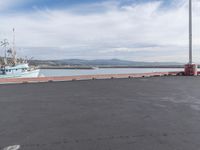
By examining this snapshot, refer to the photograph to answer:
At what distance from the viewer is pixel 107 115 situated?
24.2ft

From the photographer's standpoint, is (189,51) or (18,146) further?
(189,51)

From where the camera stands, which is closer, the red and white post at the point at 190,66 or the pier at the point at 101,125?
the pier at the point at 101,125

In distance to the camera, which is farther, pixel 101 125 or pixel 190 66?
pixel 190 66

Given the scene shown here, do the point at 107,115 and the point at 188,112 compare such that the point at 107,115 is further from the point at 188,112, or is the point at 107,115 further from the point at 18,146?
the point at 18,146

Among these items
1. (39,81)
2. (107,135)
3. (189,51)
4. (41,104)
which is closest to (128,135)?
(107,135)

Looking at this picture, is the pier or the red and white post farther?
the red and white post

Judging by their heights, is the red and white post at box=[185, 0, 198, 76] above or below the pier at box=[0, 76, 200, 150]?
above

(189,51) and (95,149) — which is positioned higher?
(189,51)

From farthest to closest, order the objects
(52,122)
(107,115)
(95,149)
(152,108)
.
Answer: (152,108) < (107,115) < (52,122) < (95,149)

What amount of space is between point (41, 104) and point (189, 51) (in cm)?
1782

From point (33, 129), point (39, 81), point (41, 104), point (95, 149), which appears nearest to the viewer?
point (95, 149)

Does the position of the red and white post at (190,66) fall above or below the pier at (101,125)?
above

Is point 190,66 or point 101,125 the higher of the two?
point 190,66

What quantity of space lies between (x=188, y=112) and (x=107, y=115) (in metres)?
2.46
